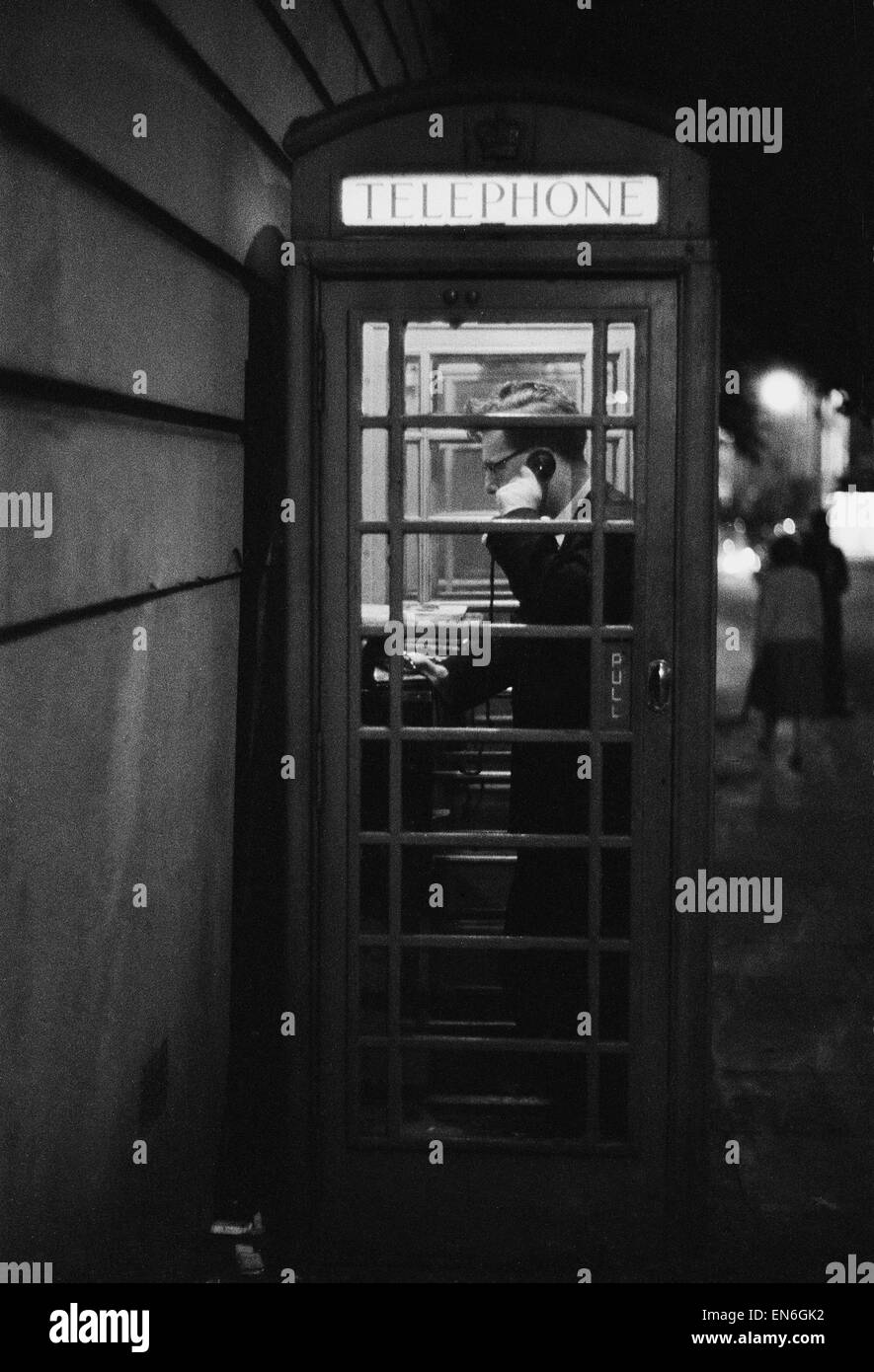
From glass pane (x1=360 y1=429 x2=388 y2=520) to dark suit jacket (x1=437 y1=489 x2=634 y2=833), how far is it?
29cm

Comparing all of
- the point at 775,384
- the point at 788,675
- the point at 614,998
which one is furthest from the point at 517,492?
the point at 775,384

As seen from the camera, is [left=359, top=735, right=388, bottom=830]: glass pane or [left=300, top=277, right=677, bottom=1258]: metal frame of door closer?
[left=300, top=277, right=677, bottom=1258]: metal frame of door

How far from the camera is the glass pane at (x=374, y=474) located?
159 inches

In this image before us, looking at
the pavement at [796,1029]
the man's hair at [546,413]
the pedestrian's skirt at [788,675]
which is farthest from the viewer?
the pedestrian's skirt at [788,675]

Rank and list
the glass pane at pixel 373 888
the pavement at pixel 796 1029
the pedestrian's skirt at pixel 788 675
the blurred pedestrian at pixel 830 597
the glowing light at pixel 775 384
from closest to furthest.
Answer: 1. the glass pane at pixel 373 888
2. the pavement at pixel 796 1029
3. the pedestrian's skirt at pixel 788 675
4. the glowing light at pixel 775 384
5. the blurred pedestrian at pixel 830 597

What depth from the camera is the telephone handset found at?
4.00m

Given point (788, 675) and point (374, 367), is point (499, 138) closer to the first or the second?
point (374, 367)

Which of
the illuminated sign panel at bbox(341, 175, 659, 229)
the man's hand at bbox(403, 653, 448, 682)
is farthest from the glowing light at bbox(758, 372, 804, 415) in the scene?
the man's hand at bbox(403, 653, 448, 682)

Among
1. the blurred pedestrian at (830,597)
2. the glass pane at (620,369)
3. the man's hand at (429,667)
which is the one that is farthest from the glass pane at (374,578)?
the blurred pedestrian at (830,597)

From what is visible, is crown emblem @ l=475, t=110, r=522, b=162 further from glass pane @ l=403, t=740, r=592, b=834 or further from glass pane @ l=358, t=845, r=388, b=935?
glass pane @ l=358, t=845, r=388, b=935

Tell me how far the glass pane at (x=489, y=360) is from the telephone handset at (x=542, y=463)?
0.43 ft

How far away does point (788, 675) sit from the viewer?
11688 millimetres

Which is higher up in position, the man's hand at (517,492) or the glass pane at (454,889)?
the man's hand at (517,492)

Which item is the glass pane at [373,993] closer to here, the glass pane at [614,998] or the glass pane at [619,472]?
the glass pane at [614,998]
